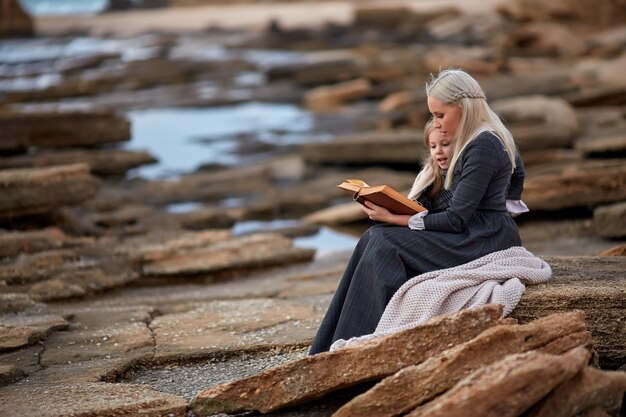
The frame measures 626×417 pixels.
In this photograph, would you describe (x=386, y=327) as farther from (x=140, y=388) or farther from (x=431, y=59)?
(x=431, y=59)

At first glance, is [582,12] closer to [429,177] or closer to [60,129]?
[60,129]

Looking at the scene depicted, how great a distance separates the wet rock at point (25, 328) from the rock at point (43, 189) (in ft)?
7.96

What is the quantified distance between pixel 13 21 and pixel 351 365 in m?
39.9

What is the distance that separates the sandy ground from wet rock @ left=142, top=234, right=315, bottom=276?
3311cm

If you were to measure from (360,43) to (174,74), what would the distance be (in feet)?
27.7

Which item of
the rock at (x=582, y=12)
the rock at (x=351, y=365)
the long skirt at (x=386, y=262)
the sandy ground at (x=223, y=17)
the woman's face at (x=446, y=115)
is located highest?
the woman's face at (x=446, y=115)

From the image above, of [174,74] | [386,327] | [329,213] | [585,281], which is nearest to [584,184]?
[329,213]

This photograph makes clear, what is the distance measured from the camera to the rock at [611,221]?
8516 millimetres

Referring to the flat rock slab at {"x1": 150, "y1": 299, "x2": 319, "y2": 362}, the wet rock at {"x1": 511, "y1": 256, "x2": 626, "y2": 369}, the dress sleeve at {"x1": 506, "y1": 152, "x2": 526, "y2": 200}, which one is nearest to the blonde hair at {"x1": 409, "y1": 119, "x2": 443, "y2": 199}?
the dress sleeve at {"x1": 506, "y1": 152, "x2": 526, "y2": 200}

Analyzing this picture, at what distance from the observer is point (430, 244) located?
5.16 metres

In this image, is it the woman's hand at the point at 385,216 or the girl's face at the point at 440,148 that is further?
the girl's face at the point at 440,148

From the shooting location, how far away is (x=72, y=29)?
46.5 m

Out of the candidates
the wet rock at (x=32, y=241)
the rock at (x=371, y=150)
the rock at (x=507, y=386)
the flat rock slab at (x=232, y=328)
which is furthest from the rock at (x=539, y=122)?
the rock at (x=507, y=386)

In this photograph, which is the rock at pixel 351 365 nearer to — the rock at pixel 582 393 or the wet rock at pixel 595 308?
the wet rock at pixel 595 308
